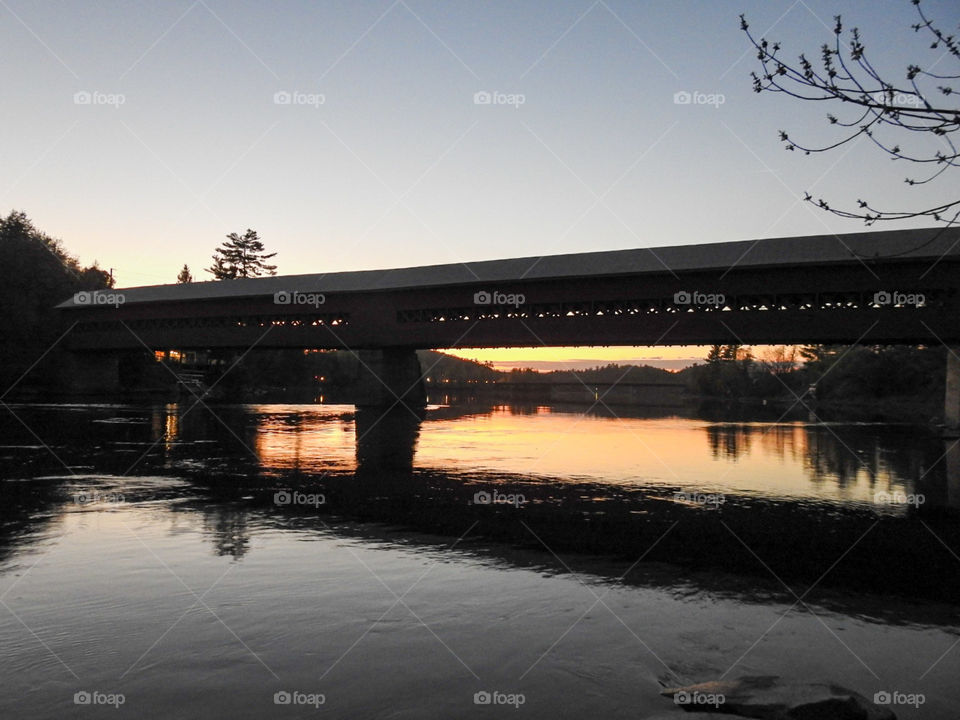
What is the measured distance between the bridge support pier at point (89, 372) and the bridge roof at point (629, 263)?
8425mm

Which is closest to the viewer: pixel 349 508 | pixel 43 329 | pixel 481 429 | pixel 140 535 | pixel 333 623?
pixel 333 623

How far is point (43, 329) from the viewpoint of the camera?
48312 mm

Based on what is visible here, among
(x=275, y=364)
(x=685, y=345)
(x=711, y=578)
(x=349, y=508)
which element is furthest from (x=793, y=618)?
(x=275, y=364)

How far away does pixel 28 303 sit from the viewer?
4797 centimetres

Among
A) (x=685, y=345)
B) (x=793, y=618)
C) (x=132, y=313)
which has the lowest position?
(x=793, y=618)

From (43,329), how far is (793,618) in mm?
51839

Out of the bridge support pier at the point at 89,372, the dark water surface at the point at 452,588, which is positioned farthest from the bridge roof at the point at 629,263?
the dark water surface at the point at 452,588

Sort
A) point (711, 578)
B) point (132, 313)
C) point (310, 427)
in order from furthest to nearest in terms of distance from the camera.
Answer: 1. point (132, 313)
2. point (310, 427)
3. point (711, 578)

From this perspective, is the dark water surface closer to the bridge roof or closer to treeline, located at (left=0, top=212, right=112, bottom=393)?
the bridge roof

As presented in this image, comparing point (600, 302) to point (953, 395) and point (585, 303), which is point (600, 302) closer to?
point (585, 303)

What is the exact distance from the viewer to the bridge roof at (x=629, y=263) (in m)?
26.5

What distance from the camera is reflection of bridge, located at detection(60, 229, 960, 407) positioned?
1005 inches

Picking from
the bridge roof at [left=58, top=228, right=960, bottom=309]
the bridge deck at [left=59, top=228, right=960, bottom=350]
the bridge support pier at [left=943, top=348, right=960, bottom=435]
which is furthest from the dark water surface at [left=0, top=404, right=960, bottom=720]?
the bridge support pier at [left=943, top=348, right=960, bottom=435]

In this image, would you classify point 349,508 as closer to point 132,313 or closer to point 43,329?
point 132,313
